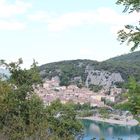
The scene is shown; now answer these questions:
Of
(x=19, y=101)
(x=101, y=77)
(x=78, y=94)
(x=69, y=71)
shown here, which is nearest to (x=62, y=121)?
(x=19, y=101)

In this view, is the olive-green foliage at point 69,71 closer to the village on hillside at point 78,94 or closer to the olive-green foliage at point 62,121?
the village on hillside at point 78,94

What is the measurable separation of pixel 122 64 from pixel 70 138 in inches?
5456

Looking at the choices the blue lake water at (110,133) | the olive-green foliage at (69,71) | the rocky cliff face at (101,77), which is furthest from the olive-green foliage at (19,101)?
the olive-green foliage at (69,71)

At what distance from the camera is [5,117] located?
13758 millimetres

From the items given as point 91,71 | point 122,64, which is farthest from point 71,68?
point 122,64

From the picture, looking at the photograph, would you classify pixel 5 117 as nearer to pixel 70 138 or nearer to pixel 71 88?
pixel 70 138

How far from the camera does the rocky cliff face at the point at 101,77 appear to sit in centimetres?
15325

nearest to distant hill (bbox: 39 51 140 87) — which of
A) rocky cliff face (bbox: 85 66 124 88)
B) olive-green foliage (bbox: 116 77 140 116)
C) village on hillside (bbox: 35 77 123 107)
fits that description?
rocky cliff face (bbox: 85 66 124 88)

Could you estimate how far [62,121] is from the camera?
17.4m

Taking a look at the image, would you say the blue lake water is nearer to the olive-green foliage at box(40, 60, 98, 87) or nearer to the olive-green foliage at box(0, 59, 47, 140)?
the olive-green foliage at box(0, 59, 47, 140)

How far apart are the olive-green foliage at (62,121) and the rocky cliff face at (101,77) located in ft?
430

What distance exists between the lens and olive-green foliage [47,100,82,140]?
54.7ft

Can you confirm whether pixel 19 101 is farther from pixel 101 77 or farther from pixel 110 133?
pixel 101 77

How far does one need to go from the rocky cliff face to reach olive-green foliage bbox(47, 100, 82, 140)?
13098 cm
